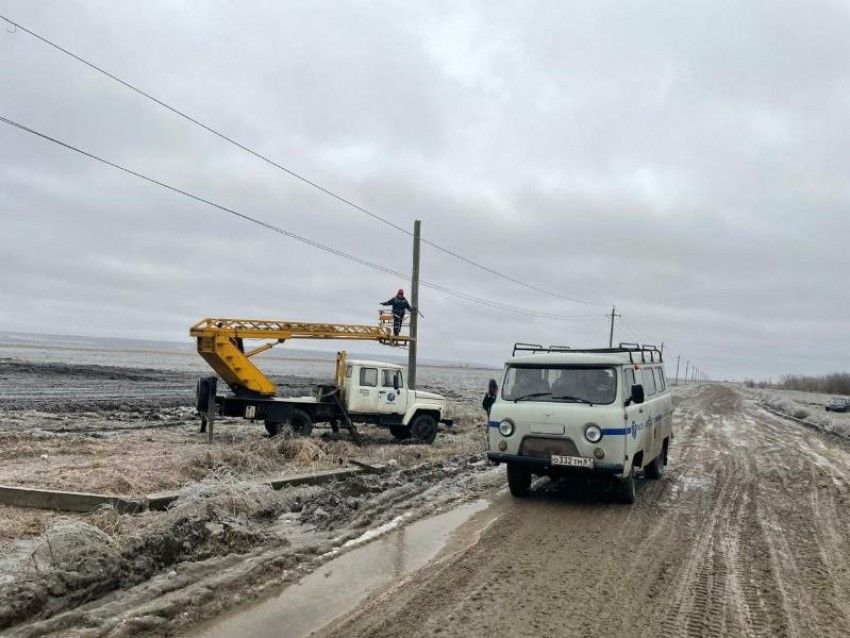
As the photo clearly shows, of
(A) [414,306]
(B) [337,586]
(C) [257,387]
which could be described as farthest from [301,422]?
(B) [337,586]

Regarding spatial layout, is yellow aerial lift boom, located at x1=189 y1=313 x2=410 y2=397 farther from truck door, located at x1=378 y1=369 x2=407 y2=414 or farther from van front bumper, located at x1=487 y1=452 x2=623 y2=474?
van front bumper, located at x1=487 y1=452 x2=623 y2=474

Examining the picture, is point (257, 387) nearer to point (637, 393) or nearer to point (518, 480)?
point (518, 480)

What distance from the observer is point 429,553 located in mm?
6848

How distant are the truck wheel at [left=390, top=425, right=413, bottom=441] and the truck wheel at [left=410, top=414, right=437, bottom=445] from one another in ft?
0.49

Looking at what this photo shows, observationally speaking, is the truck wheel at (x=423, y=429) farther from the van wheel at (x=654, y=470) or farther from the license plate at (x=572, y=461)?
the license plate at (x=572, y=461)

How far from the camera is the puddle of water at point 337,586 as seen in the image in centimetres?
479

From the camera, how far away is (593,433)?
8922mm

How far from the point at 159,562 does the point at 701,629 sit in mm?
4894

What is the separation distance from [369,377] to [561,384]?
8.13 m

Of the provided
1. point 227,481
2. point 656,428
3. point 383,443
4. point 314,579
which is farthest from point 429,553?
point 383,443

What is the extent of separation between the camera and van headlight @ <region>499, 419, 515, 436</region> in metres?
9.48

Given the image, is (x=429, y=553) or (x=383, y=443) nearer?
(x=429, y=553)

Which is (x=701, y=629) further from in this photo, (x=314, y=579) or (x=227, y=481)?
(x=227, y=481)

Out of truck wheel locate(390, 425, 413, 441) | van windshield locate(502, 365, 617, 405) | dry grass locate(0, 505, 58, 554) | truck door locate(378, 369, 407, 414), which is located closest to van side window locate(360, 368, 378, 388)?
truck door locate(378, 369, 407, 414)
